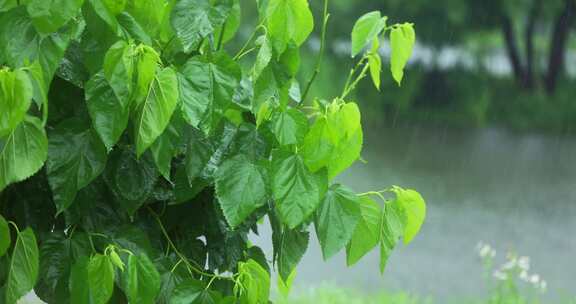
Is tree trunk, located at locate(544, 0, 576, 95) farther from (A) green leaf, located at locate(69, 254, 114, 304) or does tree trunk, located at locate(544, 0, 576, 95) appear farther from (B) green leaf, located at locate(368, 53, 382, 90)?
(A) green leaf, located at locate(69, 254, 114, 304)

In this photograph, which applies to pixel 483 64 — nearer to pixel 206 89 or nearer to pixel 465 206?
pixel 465 206

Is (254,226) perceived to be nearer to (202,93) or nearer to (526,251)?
(202,93)

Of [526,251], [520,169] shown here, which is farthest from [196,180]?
[520,169]

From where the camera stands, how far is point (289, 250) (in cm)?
130

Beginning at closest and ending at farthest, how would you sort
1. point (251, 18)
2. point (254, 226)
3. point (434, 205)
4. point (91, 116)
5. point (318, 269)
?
1. point (91, 116)
2. point (254, 226)
3. point (318, 269)
4. point (434, 205)
5. point (251, 18)

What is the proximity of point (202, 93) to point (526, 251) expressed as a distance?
5.60 metres

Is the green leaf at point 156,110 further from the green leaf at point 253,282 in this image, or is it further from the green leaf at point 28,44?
the green leaf at point 253,282

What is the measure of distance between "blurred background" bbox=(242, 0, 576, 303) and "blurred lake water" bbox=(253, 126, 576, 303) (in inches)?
0.5

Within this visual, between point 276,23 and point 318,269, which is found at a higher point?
point 276,23

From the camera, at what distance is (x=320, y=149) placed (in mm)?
1174

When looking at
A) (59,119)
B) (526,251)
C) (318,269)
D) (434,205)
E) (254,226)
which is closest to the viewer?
(59,119)

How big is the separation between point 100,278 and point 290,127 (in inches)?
11.0

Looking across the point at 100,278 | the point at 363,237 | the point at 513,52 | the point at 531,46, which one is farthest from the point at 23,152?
the point at 513,52

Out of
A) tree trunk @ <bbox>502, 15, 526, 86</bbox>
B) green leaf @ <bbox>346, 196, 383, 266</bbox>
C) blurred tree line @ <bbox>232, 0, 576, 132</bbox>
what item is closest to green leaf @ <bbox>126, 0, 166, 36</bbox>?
green leaf @ <bbox>346, 196, 383, 266</bbox>
